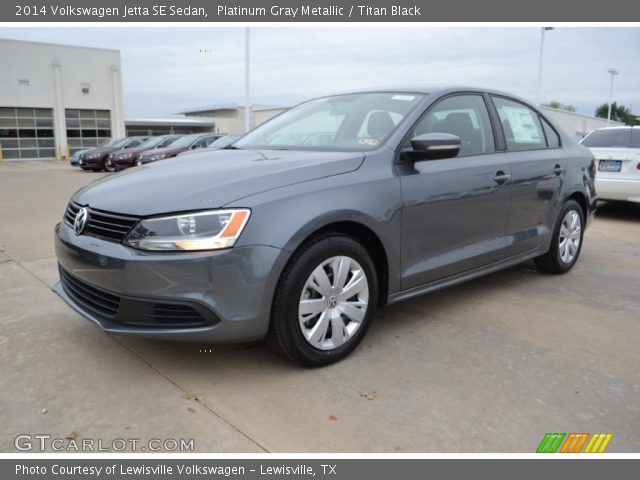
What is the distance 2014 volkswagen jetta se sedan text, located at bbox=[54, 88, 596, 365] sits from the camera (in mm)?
2605

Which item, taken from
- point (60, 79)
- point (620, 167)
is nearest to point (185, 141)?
point (620, 167)

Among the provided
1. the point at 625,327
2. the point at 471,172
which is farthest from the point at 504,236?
the point at 625,327

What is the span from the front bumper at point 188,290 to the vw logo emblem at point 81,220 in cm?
19

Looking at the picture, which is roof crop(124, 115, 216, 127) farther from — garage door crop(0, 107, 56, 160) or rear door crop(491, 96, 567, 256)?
rear door crop(491, 96, 567, 256)

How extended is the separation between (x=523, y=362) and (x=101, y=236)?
2.36 metres

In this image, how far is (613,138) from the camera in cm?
855

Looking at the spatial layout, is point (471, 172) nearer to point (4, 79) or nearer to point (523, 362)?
point (523, 362)

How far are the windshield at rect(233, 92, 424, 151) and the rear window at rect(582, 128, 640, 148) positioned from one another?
6.03 metres

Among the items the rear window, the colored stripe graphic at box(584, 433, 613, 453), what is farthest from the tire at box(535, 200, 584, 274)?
the rear window

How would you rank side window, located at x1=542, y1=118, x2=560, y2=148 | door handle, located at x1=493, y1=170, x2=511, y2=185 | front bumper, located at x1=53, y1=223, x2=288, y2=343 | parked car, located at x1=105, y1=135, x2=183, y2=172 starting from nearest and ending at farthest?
front bumper, located at x1=53, y1=223, x2=288, y2=343
door handle, located at x1=493, y1=170, x2=511, y2=185
side window, located at x1=542, y1=118, x2=560, y2=148
parked car, located at x1=105, y1=135, x2=183, y2=172

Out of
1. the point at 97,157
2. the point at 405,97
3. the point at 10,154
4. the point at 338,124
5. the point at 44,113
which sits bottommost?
the point at 10,154

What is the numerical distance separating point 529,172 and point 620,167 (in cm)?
455

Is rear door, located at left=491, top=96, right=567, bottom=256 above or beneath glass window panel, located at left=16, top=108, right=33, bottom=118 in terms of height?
beneath

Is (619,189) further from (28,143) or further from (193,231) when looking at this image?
(28,143)
